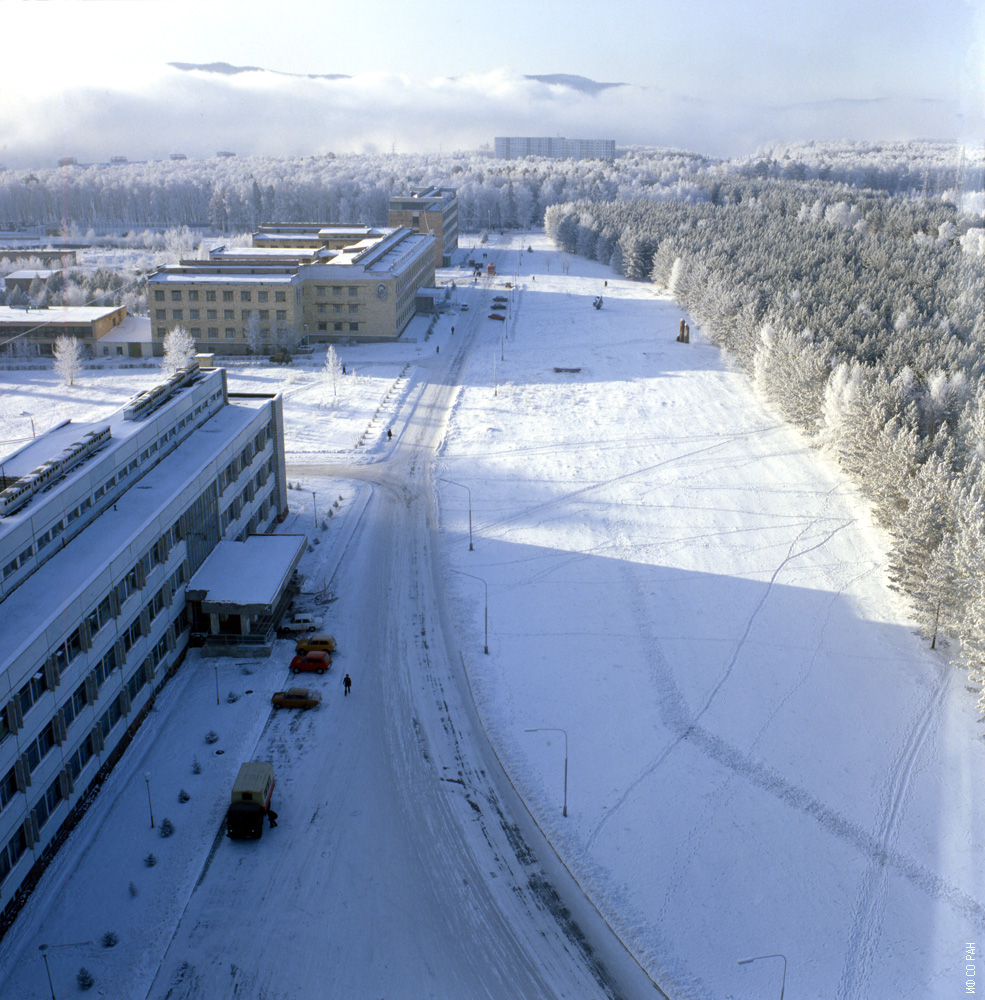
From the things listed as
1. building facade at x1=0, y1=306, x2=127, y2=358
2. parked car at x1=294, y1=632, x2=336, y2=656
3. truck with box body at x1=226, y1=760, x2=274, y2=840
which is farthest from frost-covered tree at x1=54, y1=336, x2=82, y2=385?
truck with box body at x1=226, y1=760, x2=274, y2=840

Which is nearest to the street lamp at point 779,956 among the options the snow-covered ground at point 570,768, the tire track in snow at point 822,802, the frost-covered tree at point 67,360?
the snow-covered ground at point 570,768

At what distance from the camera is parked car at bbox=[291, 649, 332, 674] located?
32344 mm

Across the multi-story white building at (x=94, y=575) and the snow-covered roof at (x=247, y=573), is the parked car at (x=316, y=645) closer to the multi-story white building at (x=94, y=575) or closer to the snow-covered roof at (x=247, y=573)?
the snow-covered roof at (x=247, y=573)

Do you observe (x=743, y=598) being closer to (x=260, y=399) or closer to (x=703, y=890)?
(x=703, y=890)

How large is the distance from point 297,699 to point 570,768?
9.83m

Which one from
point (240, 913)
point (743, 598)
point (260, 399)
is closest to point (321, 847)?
point (240, 913)

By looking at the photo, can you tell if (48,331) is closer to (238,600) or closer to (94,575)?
(238,600)

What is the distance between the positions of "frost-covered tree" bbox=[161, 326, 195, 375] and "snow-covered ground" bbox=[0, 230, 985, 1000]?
24795mm

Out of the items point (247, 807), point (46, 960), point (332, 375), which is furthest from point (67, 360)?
point (46, 960)

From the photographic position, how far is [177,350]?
2879 inches

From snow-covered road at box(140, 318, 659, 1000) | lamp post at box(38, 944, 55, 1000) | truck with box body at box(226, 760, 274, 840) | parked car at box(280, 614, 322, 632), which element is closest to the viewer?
lamp post at box(38, 944, 55, 1000)

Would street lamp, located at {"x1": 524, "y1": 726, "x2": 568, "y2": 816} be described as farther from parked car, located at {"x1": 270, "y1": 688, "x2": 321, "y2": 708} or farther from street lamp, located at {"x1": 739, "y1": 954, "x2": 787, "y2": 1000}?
parked car, located at {"x1": 270, "y1": 688, "x2": 321, "y2": 708}

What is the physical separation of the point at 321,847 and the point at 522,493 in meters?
28.4

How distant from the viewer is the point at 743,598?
39000 mm
